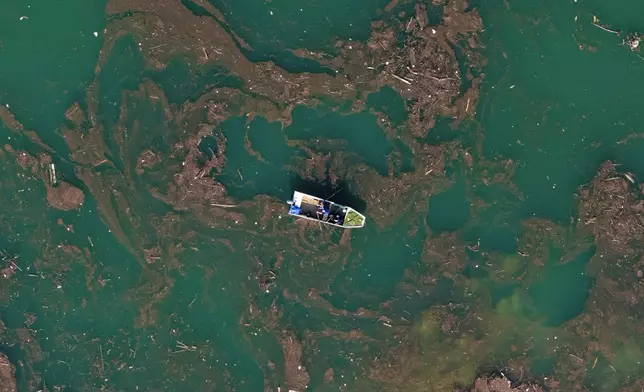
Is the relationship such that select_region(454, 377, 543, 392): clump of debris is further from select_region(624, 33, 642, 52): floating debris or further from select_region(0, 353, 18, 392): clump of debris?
select_region(0, 353, 18, 392): clump of debris

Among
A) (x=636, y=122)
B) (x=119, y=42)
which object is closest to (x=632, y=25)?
(x=636, y=122)

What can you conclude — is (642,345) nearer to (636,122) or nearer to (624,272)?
(624,272)

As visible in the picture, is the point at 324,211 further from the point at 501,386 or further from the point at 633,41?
the point at 633,41

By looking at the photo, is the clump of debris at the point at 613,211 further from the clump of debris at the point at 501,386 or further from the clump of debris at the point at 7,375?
the clump of debris at the point at 7,375

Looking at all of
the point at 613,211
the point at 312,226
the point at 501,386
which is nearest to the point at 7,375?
the point at 312,226

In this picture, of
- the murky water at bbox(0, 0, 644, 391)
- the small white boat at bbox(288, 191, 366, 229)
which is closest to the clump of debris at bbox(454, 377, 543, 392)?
the murky water at bbox(0, 0, 644, 391)
